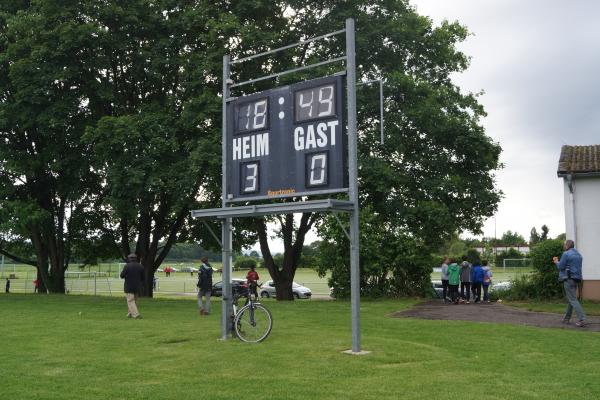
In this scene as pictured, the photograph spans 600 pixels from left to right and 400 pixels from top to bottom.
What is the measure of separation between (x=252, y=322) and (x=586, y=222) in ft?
48.1

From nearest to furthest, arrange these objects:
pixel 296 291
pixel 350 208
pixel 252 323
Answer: pixel 350 208, pixel 252 323, pixel 296 291

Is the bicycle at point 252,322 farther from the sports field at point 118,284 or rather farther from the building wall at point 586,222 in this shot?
the sports field at point 118,284

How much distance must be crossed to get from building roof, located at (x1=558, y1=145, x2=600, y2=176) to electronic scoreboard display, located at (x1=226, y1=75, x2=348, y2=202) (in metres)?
14.0

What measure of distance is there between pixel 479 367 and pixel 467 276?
47.0ft

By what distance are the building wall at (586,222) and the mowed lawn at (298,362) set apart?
29.2 feet

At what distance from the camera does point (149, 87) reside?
27609 millimetres

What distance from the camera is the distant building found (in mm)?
22172

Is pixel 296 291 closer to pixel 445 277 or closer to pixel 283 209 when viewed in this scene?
pixel 445 277

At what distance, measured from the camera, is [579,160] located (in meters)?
23.8

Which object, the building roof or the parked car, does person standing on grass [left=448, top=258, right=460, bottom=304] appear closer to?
the building roof

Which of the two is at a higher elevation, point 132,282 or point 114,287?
point 132,282

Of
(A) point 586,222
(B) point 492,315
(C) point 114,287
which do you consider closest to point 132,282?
(B) point 492,315

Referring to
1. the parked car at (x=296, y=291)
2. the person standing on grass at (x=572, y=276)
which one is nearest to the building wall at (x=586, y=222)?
the person standing on grass at (x=572, y=276)

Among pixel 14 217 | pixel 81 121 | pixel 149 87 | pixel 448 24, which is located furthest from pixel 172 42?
pixel 448 24
